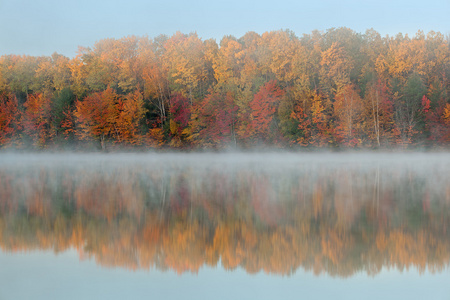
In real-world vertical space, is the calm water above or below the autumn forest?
below

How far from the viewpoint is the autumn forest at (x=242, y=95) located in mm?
56531

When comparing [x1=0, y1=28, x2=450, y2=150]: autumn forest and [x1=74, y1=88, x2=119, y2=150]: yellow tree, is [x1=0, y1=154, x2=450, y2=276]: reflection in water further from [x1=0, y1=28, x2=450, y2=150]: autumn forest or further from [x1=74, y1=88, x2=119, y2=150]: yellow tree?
[x1=74, y1=88, x2=119, y2=150]: yellow tree

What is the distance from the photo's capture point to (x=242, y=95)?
62.9 meters

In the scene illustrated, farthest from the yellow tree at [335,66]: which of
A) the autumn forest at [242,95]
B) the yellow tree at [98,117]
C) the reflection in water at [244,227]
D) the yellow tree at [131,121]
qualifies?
the reflection in water at [244,227]

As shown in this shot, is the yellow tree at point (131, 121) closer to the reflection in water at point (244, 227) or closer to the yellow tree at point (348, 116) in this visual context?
the yellow tree at point (348, 116)

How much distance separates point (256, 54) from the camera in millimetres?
66438

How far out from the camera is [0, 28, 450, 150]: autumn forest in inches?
2226

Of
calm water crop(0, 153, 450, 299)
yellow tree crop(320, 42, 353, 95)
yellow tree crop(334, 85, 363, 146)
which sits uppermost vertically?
yellow tree crop(320, 42, 353, 95)

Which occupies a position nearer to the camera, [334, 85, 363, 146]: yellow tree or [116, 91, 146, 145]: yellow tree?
[334, 85, 363, 146]: yellow tree

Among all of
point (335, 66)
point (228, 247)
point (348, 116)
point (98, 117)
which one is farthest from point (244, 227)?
point (98, 117)

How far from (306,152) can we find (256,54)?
57.4ft

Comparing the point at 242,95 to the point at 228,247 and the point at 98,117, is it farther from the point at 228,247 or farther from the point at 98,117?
the point at 228,247

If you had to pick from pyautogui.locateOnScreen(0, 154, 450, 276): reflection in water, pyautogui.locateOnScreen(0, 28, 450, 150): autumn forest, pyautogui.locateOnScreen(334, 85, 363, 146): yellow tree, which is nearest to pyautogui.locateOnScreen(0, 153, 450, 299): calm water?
pyautogui.locateOnScreen(0, 154, 450, 276): reflection in water

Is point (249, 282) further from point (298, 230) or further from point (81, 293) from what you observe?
point (298, 230)
